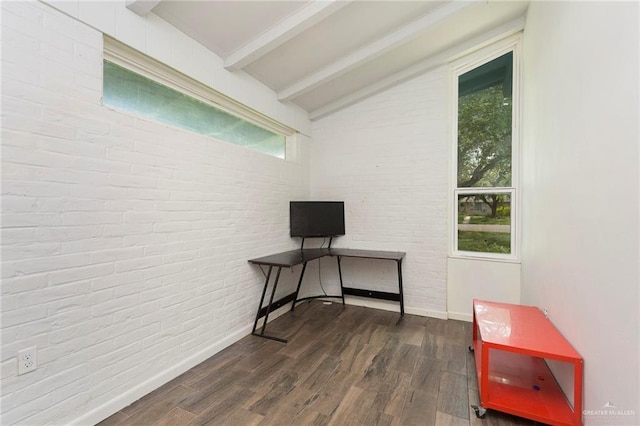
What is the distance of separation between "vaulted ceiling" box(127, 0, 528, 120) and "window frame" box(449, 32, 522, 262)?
0.52ft

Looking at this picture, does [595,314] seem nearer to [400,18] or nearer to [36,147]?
[400,18]

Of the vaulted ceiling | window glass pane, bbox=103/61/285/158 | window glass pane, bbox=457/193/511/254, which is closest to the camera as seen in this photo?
window glass pane, bbox=103/61/285/158

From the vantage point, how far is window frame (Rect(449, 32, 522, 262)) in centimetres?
299

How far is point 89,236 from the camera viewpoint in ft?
5.25

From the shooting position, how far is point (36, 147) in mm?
1391

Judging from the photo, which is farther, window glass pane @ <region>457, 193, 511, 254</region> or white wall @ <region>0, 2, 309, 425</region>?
window glass pane @ <region>457, 193, 511, 254</region>

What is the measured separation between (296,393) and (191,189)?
5.69ft

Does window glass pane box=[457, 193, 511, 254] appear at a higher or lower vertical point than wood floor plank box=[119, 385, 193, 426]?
higher

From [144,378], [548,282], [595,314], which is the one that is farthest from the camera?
[548,282]

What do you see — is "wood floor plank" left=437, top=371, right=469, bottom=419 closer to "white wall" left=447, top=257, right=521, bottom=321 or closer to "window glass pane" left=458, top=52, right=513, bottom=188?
"white wall" left=447, top=257, right=521, bottom=321

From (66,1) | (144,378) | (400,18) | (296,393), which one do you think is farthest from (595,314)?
(66,1)

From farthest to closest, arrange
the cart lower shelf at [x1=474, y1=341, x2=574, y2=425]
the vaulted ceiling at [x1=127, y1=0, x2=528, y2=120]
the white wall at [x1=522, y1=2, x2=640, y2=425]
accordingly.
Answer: the vaulted ceiling at [x1=127, y1=0, x2=528, y2=120]
the cart lower shelf at [x1=474, y1=341, x2=574, y2=425]
the white wall at [x1=522, y1=2, x2=640, y2=425]

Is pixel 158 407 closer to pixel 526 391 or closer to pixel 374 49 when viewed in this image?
pixel 526 391

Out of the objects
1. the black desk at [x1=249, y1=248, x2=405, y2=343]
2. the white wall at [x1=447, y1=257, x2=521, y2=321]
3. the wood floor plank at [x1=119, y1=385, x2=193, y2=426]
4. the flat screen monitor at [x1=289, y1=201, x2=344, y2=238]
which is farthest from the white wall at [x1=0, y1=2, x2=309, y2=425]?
the white wall at [x1=447, y1=257, x2=521, y2=321]
